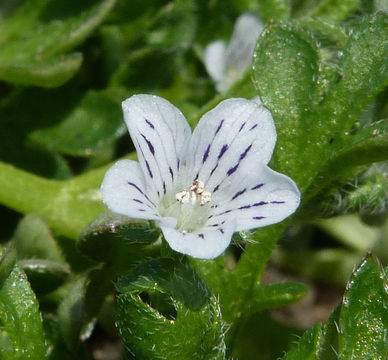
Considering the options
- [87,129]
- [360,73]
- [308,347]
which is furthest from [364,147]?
[87,129]

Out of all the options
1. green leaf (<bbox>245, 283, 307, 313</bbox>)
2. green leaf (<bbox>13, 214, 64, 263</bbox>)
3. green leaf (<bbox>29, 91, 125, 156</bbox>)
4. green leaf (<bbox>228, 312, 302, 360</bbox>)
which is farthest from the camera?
green leaf (<bbox>29, 91, 125, 156</bbox>)

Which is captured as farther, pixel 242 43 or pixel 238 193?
pixel 242 43

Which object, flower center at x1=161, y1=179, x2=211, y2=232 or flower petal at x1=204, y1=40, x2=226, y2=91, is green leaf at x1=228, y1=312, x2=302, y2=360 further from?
flower petal at x1=204, y1=40, x2=226, y2=91

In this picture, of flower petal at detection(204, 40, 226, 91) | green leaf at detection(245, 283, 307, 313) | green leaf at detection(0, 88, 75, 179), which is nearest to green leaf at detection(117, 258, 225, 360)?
green leaf at detection(245, 283, 307, 313)

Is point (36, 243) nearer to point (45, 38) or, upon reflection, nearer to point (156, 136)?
point (156, 136)

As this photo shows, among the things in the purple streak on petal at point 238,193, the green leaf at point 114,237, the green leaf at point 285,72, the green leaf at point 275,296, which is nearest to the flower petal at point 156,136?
the green leaf at point 114,237

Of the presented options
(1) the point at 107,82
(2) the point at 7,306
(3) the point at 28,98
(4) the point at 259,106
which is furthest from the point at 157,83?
(2) the point at 7,306

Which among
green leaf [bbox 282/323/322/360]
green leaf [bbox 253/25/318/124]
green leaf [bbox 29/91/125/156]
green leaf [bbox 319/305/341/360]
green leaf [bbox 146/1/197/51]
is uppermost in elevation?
green leaf [bbox 253/25/318/124]
